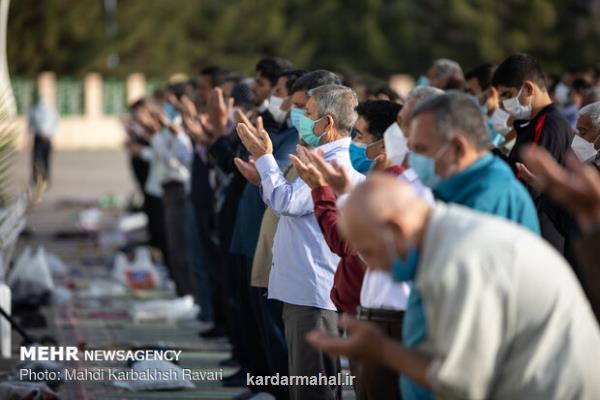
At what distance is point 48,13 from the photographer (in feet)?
164

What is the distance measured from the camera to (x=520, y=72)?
779 centimetres

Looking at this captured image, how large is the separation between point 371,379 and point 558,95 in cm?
931

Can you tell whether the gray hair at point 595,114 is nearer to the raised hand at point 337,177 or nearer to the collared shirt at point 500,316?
the raised hand at point 337,177

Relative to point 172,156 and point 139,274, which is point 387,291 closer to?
point 172,156


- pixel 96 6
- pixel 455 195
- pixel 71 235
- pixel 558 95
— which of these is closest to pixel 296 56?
pixel 96 6

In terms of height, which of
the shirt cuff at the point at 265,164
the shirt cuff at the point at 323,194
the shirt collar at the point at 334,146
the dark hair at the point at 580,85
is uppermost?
the shirt cuff at the point at 323,194

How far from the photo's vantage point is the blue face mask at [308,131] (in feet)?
23.0

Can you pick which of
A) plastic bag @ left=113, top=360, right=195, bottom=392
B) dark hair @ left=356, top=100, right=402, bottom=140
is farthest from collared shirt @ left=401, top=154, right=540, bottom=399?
plastic bag @ left=113, top=360, right=195, bottom=392

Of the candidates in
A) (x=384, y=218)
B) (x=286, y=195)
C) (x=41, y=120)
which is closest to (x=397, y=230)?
(x=384, y=218)

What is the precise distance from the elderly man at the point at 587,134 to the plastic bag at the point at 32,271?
248 inches

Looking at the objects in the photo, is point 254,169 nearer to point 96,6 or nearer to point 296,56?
point 96,6

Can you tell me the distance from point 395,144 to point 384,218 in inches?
90.3

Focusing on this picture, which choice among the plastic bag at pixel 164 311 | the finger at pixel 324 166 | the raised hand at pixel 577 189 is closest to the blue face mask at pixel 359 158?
the finger at pixel 324 166

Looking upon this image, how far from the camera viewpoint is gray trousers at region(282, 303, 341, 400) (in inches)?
271
